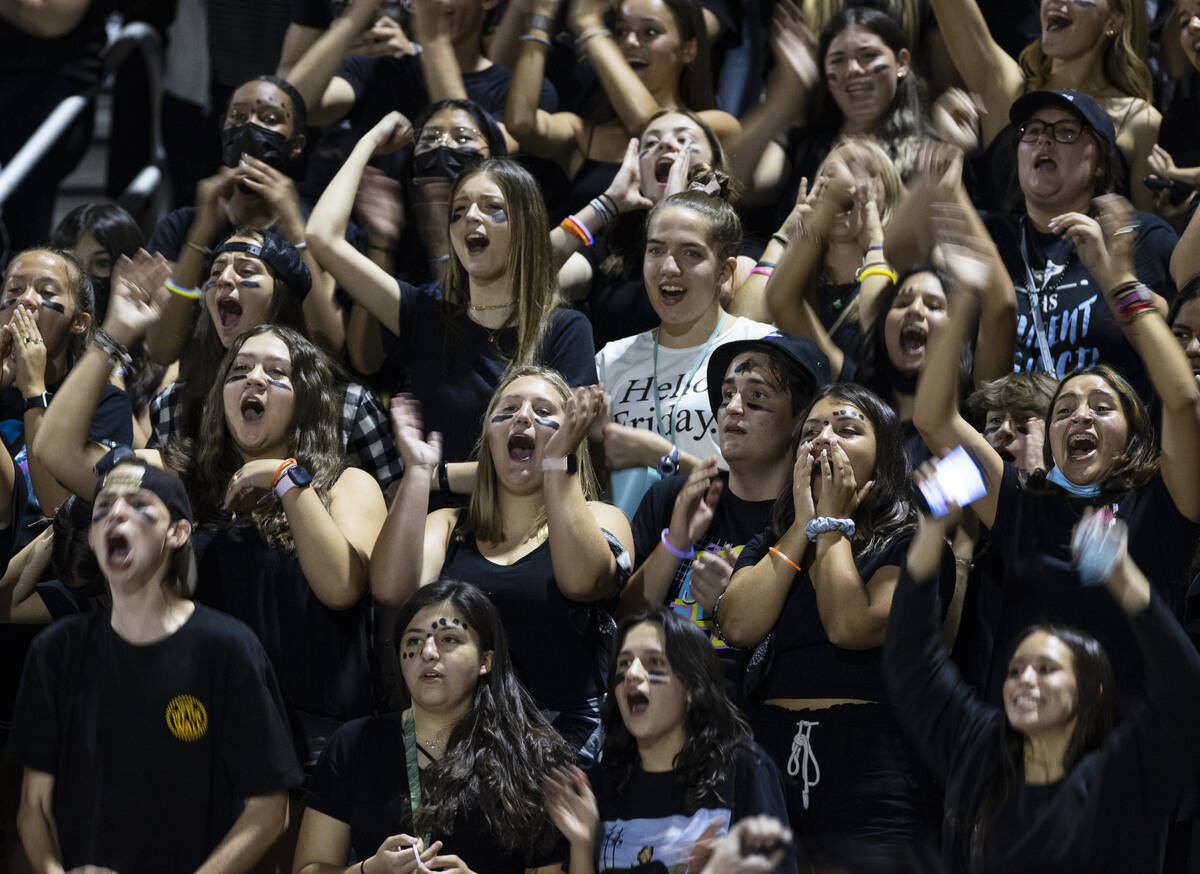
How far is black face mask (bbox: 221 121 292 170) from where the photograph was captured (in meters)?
5.92

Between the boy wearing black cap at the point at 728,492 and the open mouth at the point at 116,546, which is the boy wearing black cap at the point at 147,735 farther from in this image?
the boy wearing black cap at the point at 728,492

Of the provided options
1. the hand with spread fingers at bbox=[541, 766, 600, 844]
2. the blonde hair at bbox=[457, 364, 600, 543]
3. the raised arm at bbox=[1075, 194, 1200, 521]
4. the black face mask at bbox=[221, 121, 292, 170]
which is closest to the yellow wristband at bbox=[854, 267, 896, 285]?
the raised arm at bbox=[1075, 194, 1200, 521]

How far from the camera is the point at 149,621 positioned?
14.1 ft

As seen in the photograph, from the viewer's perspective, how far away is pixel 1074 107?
514 centimetres

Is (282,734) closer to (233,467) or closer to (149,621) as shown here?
(149,621)

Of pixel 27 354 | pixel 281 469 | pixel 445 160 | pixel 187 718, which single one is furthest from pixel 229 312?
pixel 187 718

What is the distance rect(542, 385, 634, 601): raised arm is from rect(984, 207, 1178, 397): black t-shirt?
1357 millimetres

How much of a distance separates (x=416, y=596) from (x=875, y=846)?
1.24 metres

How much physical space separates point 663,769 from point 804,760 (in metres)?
0.32

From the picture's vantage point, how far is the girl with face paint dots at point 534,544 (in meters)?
4.44

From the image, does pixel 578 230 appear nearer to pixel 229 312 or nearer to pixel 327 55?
pixel 229 312

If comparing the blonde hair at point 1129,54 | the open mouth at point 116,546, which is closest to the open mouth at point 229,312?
the open mouth at point 116,546

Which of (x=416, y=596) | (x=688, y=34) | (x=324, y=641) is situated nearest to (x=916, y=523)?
(x=416, y=596)

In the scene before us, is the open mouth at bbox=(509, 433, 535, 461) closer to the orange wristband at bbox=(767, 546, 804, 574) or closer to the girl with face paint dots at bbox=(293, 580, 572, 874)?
the girl with face paint dots at bbox=(293, 580, 572, 874)
